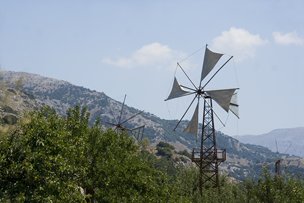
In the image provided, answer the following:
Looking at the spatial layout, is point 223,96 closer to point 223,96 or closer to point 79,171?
point 223,96

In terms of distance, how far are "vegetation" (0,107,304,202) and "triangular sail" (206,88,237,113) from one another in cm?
976

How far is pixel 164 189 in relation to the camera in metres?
34.3

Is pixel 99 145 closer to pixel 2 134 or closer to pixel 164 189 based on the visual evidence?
pixel 164 189

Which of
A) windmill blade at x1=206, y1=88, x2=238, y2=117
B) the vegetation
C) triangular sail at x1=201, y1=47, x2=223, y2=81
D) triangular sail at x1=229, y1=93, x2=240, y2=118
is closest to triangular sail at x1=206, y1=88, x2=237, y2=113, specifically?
windmill blade at x1=206, y1=88, x2=238, y2=117

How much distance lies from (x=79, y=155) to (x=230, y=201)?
60.3 feet

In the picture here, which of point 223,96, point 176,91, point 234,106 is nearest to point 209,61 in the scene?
point 223,96

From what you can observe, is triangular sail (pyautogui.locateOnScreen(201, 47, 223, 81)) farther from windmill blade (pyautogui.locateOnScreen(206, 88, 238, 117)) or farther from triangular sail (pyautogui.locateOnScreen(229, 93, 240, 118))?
triangular sail (pyautogui.locateOnScreen(229, 93, 240, 118))

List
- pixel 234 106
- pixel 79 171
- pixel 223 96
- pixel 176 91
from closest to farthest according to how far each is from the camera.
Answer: pixel 79 171
pixel 223 96
pixel 234 106
pixel 176 91

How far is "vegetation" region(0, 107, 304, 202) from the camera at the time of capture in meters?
24.0

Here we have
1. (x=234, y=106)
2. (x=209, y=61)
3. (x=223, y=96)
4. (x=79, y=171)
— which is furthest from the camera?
(x=234, y=106)

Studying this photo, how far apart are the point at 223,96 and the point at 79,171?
3007cm

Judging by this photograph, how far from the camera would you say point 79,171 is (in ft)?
90.4

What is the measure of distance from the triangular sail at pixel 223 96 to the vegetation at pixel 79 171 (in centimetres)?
976

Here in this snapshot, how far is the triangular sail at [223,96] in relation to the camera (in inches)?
2125
